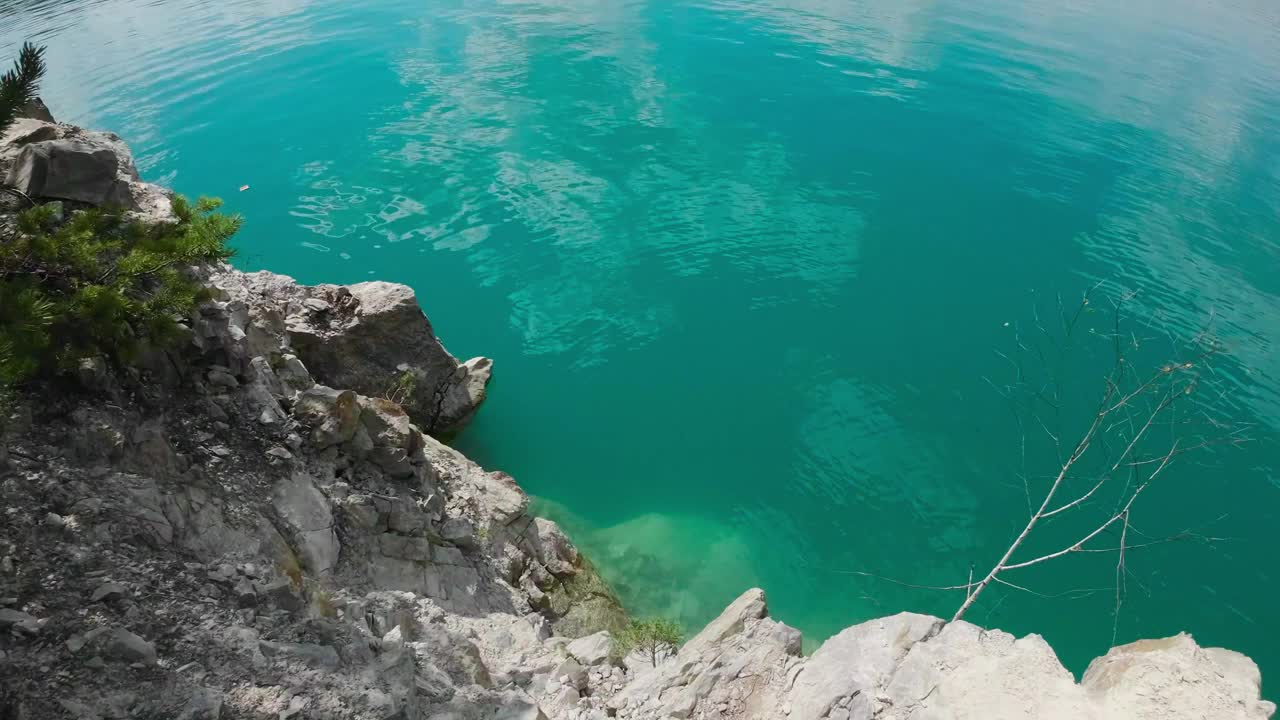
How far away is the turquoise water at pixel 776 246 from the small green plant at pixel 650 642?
2.79 meters

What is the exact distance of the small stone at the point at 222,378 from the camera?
800cm

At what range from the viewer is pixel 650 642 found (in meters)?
9.65

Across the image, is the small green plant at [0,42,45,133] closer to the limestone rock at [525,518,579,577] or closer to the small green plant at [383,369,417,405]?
the limestone rock at [525,518,579,577]

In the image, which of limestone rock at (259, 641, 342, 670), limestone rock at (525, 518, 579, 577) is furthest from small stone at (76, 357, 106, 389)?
limestone rock at (525, 518, 579, 577)

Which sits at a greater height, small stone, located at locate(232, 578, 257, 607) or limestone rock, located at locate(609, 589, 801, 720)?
small stone, located at locate(232, 578, 257, 607)

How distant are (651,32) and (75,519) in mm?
40168

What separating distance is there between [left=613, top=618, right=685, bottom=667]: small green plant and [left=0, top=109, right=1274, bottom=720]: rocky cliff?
0.24 metres

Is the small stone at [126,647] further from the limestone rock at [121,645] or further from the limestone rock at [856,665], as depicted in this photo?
the limestone rock at [856,665]

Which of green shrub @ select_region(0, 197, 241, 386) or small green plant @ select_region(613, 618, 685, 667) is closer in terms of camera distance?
green shrub @ select_region(0, 197, 241, 386)

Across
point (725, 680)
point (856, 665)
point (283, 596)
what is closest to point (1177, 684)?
point (856, 665)

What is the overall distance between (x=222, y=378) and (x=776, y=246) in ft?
57.1

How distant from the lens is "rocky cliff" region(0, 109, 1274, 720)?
5270 mm

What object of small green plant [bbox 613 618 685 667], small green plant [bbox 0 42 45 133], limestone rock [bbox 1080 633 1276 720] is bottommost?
small green plant [bbox 613 618 685 667]

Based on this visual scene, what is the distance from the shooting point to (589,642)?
30.0ft
